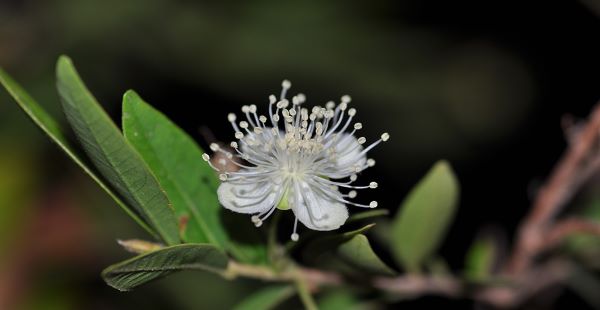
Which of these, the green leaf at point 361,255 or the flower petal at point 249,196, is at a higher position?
the flower petal at point 249,196

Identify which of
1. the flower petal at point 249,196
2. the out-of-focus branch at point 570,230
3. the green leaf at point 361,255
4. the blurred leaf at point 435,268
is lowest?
the blurred leaf at point 435,268

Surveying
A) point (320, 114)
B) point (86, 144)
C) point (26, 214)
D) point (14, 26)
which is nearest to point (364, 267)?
point (320, 114)

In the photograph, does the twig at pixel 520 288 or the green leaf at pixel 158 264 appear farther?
the twig at pixel 520 288

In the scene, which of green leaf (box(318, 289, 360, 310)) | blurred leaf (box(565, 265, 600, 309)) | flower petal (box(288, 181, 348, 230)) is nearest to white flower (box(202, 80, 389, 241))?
flower petal (box(288, 181, 348, 230))

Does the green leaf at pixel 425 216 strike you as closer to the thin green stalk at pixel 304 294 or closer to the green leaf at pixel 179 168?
the thin green stalk at pixel 304 294

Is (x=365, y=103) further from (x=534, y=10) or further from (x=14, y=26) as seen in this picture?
(x=14, y=26)

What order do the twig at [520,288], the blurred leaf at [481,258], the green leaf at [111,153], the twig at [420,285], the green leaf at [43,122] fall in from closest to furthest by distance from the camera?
the green leaf at [111,153]
the green leaf at [43,122]
the twig at [420,285]
the twig at [520,288]
the blurred leaf at [481,258]

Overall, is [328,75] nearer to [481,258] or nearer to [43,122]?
[481,258]

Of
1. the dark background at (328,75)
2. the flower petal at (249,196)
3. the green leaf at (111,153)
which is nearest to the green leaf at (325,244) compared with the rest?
the flower petal at (249,196)
